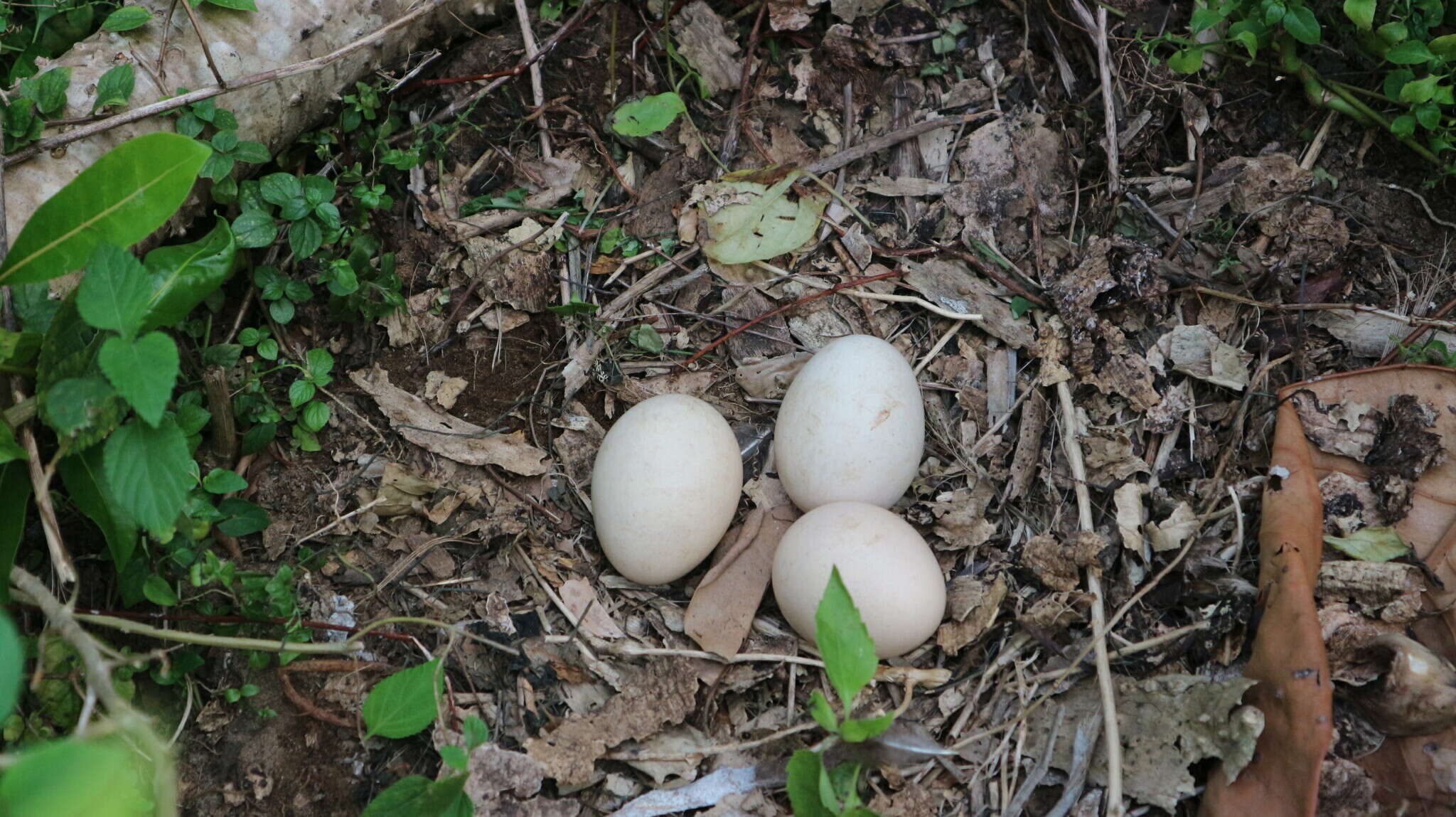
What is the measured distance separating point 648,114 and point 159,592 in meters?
1.28

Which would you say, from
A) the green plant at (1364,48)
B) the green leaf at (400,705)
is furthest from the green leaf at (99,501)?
the green plant at (1364,48)

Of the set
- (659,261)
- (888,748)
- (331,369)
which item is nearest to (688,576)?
(888,748)

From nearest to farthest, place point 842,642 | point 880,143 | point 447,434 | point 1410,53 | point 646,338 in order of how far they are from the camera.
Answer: point 842,642
point 1410,53
point 447,434
point 646,338
point 880,143

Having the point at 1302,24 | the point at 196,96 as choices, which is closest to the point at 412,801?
the point at 196,96

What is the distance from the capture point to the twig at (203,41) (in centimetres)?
167

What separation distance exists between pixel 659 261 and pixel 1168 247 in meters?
1.07

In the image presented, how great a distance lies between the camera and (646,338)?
199cm

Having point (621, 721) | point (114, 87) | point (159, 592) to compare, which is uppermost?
point (114, 87)

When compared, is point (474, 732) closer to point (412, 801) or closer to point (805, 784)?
point (412, 801)

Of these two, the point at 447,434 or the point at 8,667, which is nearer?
the point at 8,667

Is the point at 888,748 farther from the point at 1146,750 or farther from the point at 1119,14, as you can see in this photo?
the point at 1119,14

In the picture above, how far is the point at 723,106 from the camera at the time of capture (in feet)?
7.22

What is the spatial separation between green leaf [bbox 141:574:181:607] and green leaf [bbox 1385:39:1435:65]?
240 cm

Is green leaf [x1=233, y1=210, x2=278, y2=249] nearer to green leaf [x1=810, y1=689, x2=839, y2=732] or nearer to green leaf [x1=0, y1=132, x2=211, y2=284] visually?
green leaf [x1=0, y1=132, x2=211, y2=284]
